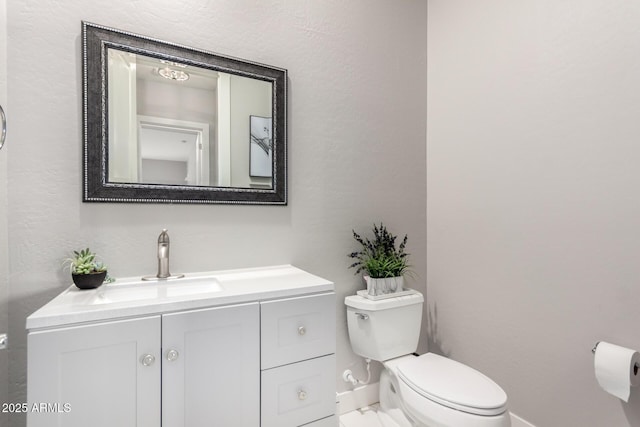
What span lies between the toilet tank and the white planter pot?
0.17 feet

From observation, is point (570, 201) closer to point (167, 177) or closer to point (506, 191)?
point (506, 191)

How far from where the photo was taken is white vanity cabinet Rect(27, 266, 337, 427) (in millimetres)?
875

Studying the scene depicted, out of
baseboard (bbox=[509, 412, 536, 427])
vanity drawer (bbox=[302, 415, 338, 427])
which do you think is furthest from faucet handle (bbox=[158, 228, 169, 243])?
baseboard (bbox=[509, 412, 536, 427])

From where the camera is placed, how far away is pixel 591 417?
133 centimetres

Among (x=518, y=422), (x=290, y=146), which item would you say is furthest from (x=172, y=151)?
(x=518, y=422)

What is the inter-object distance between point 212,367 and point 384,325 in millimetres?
934

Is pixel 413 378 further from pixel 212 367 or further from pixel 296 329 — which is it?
pixel 212 367

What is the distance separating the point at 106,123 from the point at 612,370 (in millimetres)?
2172

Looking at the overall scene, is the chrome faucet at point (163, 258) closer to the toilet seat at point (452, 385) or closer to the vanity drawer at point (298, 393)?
the vanity drawer at point (298, 393)

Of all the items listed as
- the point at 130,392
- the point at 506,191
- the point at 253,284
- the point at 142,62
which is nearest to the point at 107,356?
the point at 130,392

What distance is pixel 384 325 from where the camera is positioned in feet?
5.42

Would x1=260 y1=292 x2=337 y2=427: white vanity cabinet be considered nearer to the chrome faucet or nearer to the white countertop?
the white countertop

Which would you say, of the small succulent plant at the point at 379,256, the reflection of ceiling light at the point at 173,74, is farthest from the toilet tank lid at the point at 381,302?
the reflection of ceiling light at the point at 173,74

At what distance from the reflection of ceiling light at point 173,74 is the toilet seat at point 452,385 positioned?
1.69m
